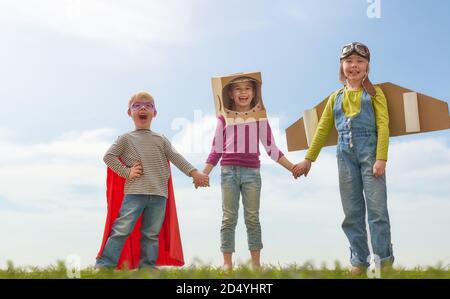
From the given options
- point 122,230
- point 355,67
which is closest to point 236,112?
point 355,67

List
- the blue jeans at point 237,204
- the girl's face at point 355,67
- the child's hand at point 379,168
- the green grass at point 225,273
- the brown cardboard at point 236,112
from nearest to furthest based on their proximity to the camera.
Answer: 1. the green grass at point 225,273
2. the child's hand at point 379,168
3. the girl's face at point 355,67
4. the blue jeans at point 237,204
5. the brown cardboard at point 236,112

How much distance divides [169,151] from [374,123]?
1.89 metres

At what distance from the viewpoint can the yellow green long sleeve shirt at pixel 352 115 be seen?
16.9 ft

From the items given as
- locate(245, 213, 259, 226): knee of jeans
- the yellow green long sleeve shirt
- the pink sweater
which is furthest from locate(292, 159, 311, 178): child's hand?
locate(245, 213, 259, 226): knee of jeans

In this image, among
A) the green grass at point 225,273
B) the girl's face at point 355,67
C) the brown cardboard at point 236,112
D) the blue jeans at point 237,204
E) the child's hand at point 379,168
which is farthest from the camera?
the brown cardboard at point 236,112

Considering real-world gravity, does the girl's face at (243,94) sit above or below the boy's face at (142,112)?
above

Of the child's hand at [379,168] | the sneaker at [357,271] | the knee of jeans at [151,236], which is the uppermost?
the child's hand at [379,168]

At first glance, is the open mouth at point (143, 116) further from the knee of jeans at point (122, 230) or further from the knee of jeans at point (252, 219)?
the knee of jeans at point (252, 219)

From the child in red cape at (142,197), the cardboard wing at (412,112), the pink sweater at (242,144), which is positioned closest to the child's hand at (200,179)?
the child in red cape at (142,197)

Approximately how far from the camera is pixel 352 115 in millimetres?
5305

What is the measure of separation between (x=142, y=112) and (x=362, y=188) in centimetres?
210

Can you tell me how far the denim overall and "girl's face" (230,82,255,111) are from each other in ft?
3.08

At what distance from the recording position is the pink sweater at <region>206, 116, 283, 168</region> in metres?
5.65

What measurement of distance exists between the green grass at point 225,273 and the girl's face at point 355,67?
5.43ft
